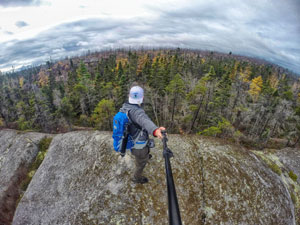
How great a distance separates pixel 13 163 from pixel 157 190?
1027 cm

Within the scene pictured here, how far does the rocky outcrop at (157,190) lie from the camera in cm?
514

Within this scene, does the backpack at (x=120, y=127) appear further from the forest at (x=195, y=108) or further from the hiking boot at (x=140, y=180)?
the forest at (x=195, y=108)

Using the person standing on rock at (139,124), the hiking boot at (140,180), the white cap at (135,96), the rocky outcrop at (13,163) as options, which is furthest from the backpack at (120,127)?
the rocky outcrop at (13,163)

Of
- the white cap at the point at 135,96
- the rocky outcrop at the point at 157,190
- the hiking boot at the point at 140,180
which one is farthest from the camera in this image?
the hiking boot at the point at 140,180

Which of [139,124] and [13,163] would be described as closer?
[139,124]

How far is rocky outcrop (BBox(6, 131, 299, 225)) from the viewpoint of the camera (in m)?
5.14

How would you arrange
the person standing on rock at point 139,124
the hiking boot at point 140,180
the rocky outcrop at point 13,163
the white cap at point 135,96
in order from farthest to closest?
the rocky outcrop at point 13,163
the hiking boot at point 140,180
the white cap at point 135,96
the person standing on rock at point 139,124

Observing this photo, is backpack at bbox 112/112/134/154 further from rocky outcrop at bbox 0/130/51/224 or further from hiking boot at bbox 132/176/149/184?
rocky outcrop at bbox 0/130/51/224

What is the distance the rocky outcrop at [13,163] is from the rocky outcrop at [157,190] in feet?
6.27

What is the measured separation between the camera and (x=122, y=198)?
17.5 ft

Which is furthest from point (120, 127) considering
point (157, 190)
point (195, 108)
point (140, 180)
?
point (195, 108)

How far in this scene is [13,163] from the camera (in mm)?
9625

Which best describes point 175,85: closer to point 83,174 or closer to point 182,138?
point 182,138

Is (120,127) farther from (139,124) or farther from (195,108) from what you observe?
(195,108)
